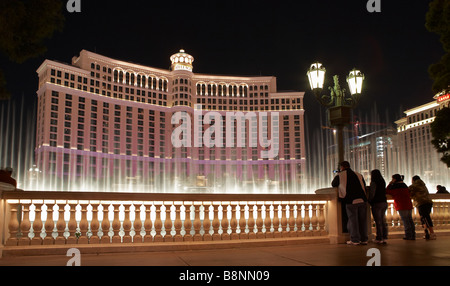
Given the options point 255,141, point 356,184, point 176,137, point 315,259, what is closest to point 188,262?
point 315,259

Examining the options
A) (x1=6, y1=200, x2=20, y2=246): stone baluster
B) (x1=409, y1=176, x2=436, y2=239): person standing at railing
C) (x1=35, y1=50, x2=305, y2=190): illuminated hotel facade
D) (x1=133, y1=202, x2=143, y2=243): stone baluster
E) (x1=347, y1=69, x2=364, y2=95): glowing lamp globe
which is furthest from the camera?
(x1=35, y1=50, x2=305, y2=190): illuminated hotel facade

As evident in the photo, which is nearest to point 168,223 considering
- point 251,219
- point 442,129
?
point 251,219

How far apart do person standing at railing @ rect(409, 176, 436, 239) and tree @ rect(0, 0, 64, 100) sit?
29.9ft

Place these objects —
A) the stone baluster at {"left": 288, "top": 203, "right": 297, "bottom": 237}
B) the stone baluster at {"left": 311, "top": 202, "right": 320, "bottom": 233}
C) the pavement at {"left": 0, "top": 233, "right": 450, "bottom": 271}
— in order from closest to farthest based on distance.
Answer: the pavement at {"left": 0, "top": 233, "right": 450, "bottom": 271}
the stone baluster at {"left": 288, "top": 203, "right": 297, "bottom": 237}
the stone baluster at {"left": 311, "top": 202, "right": 320, "bottom": 233}

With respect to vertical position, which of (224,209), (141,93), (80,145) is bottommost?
(224,209)

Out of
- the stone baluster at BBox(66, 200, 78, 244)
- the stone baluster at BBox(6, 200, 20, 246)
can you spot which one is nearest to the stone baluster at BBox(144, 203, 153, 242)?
the stone baluster at BBox(66, 200, 78, 244)

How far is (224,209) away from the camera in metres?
8.32

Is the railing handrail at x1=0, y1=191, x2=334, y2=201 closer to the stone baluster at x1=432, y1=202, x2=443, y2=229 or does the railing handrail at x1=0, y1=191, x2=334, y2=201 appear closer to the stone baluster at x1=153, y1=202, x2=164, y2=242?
the stone baluster at x1=153, y1=202, x2=164, y2=242

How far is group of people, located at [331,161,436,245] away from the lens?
8477 mm

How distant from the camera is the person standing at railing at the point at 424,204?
32.4 ft

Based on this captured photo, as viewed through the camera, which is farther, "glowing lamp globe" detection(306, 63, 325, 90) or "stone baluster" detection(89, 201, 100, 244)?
"glowing lamp globe" detection(306, 63, 325, 90)

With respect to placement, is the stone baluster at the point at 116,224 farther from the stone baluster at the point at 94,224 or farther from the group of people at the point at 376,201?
the group of people at the point at 376,201

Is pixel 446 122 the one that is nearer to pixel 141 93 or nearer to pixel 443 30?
pixel 443 30
